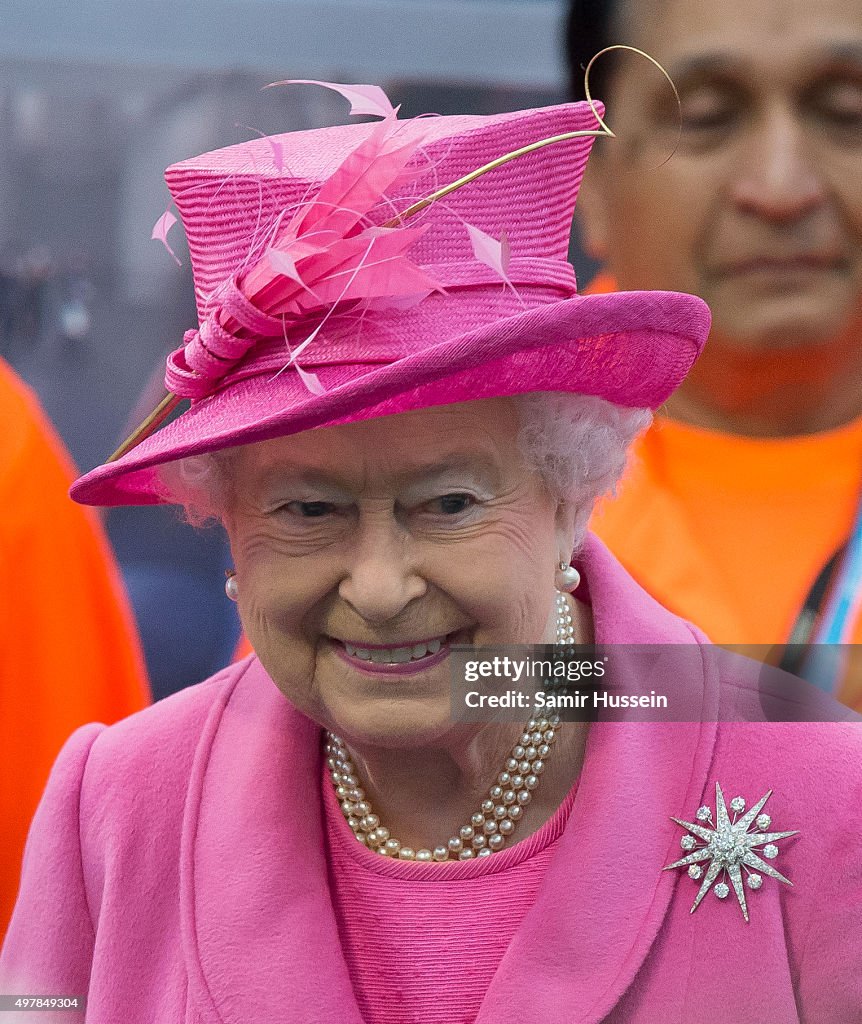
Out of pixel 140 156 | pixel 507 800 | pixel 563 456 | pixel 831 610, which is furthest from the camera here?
pixel 140 156

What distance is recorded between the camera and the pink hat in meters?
1.26

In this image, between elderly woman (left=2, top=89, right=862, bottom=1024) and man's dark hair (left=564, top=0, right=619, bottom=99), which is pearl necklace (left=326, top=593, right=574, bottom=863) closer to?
elderly woman (left=2, top=89, right=862, bottom=1024)

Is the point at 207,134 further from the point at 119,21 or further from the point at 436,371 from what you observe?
the point at 436,371

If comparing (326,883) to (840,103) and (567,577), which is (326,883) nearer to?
(567,577)

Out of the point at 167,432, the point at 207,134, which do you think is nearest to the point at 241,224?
the point at 167,432

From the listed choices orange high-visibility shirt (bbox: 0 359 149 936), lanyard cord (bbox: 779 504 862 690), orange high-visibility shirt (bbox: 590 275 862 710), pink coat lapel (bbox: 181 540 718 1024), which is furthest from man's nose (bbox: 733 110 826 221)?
orange high-visibility shirt (bbox: 0 359 149 936)

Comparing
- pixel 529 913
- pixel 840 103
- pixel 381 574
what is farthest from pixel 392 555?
pixel 840 103

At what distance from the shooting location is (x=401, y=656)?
4.40 ft

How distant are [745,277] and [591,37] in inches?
15.9

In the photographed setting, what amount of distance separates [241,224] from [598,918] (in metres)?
0.83

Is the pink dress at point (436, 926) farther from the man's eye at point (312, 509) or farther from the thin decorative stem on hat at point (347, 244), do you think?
the thin decorative stem on hat at point (347, 244)

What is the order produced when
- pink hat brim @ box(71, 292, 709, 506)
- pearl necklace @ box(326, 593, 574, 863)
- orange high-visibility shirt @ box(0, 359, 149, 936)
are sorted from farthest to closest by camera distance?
orange high-visibility shirt @ box(0, 359, 149, 936) < pearl necklace @ box(326, 593, 574, 863) < pink hat brim @ box(71, 292, 709, 506)

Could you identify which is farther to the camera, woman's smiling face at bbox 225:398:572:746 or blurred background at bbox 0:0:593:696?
blurred background at bbox 0:0:593:696

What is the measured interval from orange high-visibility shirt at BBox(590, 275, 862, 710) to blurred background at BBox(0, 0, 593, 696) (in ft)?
1.14
